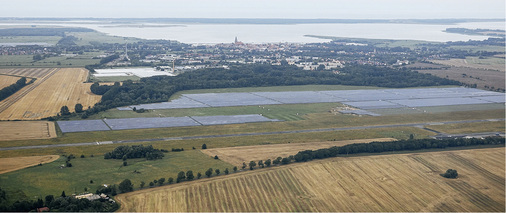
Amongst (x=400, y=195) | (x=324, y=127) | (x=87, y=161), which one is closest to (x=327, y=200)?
(x=400, y=195)

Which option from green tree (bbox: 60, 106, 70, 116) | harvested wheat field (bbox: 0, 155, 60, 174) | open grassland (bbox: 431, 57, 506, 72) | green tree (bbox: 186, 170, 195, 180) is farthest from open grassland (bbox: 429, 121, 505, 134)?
open grassland (bbox: 431, 57, 506, 72)

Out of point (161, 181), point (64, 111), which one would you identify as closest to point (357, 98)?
point (64, 111)

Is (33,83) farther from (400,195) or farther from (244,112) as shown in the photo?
(400,195)

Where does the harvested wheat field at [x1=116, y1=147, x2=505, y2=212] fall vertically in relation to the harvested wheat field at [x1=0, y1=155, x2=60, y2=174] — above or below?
above

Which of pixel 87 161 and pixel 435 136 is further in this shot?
pixel 435 136

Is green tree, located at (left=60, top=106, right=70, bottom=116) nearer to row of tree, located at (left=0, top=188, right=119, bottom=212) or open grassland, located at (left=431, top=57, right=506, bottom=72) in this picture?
row of tree, located at (left=0, top=188, right=119, bottom=212)

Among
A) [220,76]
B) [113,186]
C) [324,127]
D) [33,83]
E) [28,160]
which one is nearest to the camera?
[113,186]
